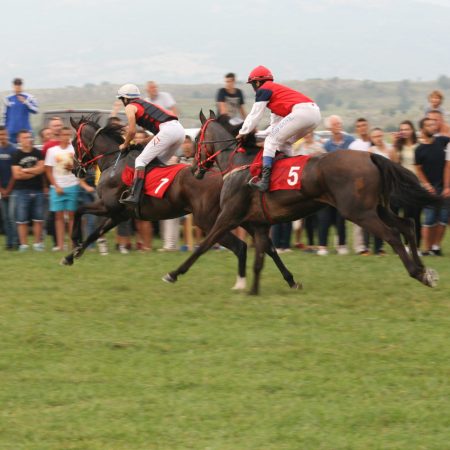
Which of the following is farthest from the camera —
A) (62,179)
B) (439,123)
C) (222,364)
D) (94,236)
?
(62,179)

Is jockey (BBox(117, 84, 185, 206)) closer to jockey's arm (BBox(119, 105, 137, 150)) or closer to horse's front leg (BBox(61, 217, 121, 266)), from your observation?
jockey's arm (BBox(119, 105, 137, 150))

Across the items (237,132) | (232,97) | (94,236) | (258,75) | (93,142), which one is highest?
(258,75)

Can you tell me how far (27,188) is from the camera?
14586 mm

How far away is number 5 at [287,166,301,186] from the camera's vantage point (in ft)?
33.4

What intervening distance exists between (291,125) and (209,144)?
1.19 m

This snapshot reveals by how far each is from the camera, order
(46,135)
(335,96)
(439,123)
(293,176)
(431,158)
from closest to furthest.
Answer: (293,176) → (431,158) → (439,123) → (46,135) → (335,96)

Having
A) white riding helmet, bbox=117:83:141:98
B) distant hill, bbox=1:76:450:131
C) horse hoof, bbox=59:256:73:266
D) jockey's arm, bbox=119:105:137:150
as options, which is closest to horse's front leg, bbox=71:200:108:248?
horse hoof, bbox=59:256:73:266

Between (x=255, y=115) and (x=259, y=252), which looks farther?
(x=259, y=252)

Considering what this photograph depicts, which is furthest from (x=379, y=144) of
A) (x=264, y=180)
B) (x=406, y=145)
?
(x=264, y=180)

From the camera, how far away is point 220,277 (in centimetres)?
1205

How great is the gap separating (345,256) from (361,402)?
764 centimetres

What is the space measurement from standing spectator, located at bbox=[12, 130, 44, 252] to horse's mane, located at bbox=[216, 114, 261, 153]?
4266mm

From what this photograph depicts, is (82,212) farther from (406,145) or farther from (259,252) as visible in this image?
(406,145)

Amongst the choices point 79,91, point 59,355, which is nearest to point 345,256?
point 59,355
